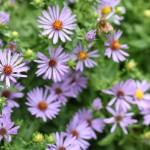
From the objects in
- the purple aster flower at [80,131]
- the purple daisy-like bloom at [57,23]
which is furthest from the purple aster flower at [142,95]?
the purple daisy-like bloom at [57,23]

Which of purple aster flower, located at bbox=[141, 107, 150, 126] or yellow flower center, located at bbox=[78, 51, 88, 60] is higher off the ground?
yellow flower center, located at bbox=[78, 51, 88, 60]

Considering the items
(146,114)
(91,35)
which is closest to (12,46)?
(91,35)

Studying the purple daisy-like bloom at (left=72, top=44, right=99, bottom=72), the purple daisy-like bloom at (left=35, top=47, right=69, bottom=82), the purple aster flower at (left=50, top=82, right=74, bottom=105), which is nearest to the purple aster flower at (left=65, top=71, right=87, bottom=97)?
the purple aster flower at (left=50, top=82, right=74, bottom=105)

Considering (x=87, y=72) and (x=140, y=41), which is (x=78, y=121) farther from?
(x=140, y=41)

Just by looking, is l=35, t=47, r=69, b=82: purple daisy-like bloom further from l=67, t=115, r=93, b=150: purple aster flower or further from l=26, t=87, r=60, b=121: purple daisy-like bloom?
l=67, t=115, r=93, b=150: purple aster flower

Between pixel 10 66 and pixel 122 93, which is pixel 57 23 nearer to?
pixel 10 66

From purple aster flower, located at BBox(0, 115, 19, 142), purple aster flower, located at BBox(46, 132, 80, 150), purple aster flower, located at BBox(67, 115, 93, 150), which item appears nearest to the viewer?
purple aster flower, located at BBox(0, 115, 19, 142)

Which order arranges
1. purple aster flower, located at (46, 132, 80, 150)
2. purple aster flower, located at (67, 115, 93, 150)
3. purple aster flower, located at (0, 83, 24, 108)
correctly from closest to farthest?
purple aster flower, located at (46, 132, 80, 150) → purple aster flower, located at (0, 83, 24, 108) → purple aster flower, located at (67, 115, 93, 150)
